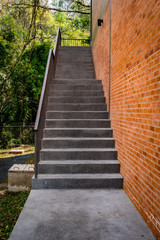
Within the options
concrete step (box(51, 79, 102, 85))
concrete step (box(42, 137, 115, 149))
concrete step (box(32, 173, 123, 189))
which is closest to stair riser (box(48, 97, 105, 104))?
concrete step (box(51, 79, 102, 85))

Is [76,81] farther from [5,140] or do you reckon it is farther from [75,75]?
[5,140]

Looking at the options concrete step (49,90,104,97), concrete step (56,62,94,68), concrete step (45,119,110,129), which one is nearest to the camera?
concrete step (45,119,110,129)

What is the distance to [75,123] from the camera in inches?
195

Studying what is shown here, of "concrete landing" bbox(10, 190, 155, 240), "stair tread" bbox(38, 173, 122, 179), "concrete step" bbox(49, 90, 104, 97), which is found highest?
"concrete step" bbox(49, 90, 104, 97)

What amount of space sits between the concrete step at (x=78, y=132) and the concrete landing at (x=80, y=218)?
1.47 m

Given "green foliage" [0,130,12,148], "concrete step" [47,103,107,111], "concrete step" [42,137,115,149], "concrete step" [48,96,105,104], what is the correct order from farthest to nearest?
"green foliage" [0,130,12,148], "concrete step" [48,96,105,104], "concrete step" [47,103,107,111], "concrete step" [42,137,115,149]

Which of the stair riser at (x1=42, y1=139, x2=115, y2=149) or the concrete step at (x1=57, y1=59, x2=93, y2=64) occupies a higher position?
the concrete step at (x1=57, y1=59, x2=93, y2=64)

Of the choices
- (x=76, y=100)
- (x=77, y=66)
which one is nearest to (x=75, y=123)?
(x=76, y=100)

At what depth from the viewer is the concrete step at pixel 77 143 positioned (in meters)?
4.38

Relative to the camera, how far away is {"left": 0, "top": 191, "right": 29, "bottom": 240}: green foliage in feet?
10.8

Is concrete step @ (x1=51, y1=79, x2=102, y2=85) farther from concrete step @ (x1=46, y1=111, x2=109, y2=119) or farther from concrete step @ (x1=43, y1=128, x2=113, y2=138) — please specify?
concrete step @ (x1=43, y1=128, x2=113, y2=138)

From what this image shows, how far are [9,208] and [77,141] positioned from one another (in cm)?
198

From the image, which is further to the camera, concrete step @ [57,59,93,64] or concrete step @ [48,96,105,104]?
concrete step @ [57,59,93,64]

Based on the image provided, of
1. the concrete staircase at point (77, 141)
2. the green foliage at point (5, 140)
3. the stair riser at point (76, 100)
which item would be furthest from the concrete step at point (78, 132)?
the green foliage at point (5, 140)
